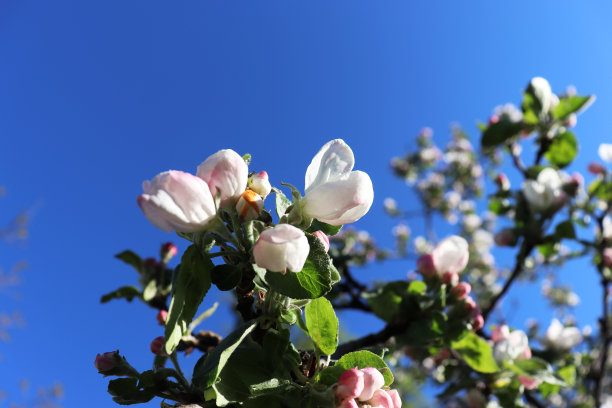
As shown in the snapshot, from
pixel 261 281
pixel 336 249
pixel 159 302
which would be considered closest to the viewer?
pixel 261 281

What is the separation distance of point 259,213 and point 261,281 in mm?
119

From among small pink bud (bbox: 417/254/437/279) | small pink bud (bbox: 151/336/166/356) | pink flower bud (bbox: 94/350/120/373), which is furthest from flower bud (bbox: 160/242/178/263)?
small pink bud (bbox: 417/254/437/279)

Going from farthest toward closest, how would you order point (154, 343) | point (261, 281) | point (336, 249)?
point (336, 249) → point (154, 343) → point (261, 281)

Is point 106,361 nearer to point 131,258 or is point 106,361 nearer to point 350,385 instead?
point 350,385

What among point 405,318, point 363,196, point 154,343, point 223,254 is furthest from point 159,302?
point 363,196

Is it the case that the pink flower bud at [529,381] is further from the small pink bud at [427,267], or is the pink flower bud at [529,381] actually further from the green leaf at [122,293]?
the green leaf at [122,293]

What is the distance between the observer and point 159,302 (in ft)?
4.99

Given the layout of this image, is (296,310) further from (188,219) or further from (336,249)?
(336,249)

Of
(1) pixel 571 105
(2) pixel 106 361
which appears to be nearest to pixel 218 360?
(2) pixel 106 361

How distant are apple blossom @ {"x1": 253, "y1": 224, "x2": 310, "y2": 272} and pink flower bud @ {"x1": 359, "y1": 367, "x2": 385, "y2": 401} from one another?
216 mm

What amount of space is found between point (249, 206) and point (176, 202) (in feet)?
0.37

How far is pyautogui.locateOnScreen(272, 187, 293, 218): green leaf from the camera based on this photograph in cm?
75

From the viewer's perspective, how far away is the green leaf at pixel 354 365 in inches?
30.3

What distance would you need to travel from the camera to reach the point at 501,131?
242 cm
